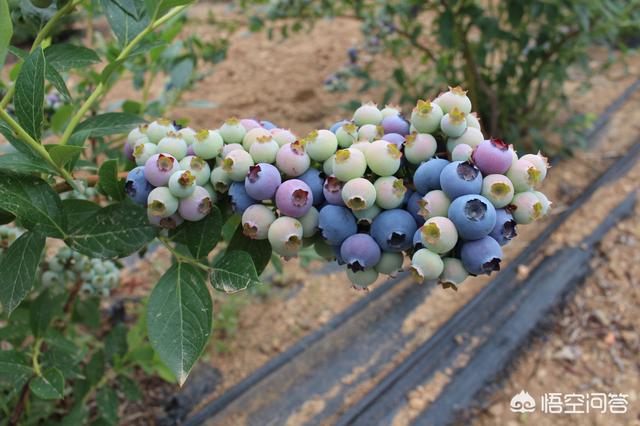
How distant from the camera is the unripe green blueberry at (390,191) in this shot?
614 millimetres

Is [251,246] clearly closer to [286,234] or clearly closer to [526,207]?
[286,234]

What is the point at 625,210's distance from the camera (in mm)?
2670

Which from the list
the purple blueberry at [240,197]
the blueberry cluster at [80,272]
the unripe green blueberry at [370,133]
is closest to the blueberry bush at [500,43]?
the blueberry cluster at [80,272]

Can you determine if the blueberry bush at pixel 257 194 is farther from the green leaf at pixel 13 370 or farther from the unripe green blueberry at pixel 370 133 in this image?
the green leaf at pixel 13 370

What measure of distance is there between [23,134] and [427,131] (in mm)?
486

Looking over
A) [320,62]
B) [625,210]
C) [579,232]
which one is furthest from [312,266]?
[320,62]

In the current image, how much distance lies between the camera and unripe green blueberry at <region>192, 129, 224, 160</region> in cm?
68

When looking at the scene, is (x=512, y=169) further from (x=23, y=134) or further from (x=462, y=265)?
(x=23, y=134)

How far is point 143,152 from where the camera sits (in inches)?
27.7

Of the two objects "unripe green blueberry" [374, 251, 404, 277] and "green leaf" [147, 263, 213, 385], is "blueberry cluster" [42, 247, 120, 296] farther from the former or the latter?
"unripe green blueberry" [374, 251, 404, 277]

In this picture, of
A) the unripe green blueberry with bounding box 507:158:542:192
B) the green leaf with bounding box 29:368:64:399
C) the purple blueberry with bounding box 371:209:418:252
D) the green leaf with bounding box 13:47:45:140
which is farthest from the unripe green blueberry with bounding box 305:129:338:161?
the green leaf with bounding box 29:368:64:399

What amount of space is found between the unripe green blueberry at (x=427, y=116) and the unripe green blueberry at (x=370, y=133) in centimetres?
5

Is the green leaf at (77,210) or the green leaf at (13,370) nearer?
the green leaf at (77,210)

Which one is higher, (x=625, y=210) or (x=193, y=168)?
(x=193, y=168)
